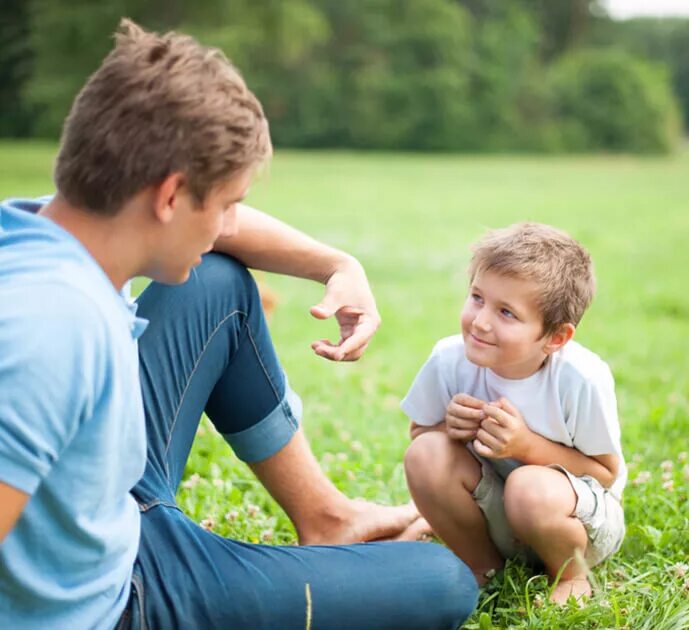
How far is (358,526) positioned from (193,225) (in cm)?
130

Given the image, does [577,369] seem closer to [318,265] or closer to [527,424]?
[527,424]

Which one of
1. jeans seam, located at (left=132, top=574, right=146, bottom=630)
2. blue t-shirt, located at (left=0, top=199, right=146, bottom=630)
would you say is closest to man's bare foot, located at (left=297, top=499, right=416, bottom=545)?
jeans seam, located at (left=132, top=574, right=146, bottom=630)

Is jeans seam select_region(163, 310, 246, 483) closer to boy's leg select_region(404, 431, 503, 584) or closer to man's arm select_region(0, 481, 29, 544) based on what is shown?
boy's leg select_region(404, 431, 503, 584)

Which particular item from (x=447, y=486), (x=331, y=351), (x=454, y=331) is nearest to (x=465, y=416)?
(x=447, y=486)

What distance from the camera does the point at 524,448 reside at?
7.86 feet

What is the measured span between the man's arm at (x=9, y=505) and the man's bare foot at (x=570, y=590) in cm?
133

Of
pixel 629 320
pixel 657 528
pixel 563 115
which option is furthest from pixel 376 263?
pixel 563 115

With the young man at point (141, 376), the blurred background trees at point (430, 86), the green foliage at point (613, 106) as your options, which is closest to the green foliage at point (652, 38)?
the blurred background trees at point (430, 86)

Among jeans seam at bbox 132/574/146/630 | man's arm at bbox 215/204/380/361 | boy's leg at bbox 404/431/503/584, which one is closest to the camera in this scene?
jeans seam at bbox 132/574/146/630

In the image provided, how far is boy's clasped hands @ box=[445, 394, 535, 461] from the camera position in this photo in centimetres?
236

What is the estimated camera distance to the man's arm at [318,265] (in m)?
2.32

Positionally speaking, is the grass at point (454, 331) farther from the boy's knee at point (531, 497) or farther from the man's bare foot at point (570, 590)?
the boy's knee at point (531, 497)

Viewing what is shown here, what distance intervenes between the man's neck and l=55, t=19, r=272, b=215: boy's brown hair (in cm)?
2

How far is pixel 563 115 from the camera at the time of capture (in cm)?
3797
